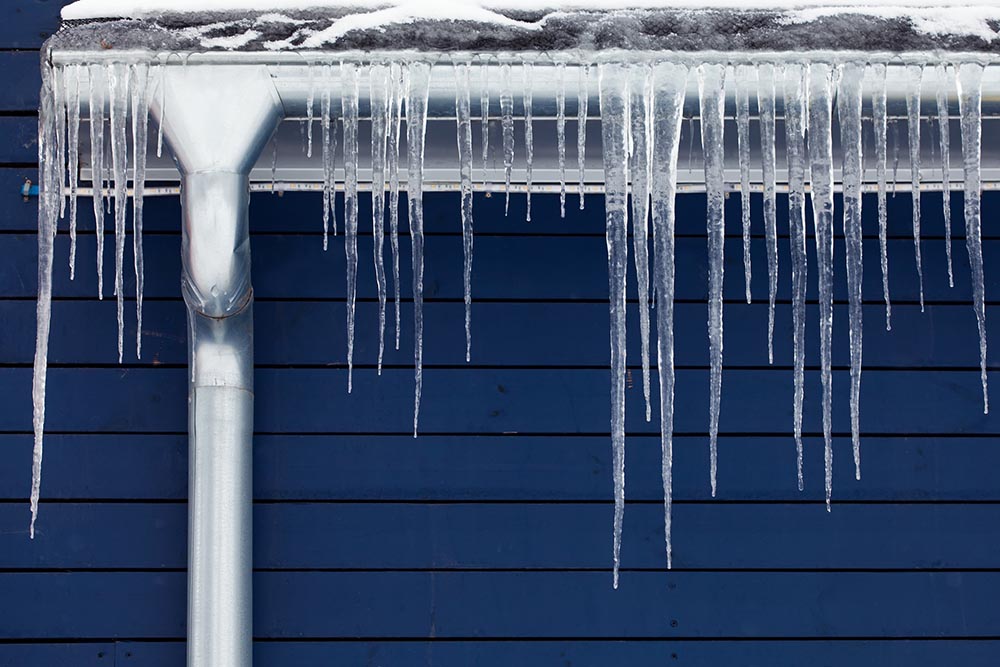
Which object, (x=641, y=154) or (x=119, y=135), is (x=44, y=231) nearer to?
(x=119, y=135)

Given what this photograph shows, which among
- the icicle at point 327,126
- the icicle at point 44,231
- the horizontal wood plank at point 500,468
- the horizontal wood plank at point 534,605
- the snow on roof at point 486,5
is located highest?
the snow on roof at point 486,5

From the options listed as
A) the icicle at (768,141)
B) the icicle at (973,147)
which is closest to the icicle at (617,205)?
the icicle at (768,141)

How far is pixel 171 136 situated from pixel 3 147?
82 cm

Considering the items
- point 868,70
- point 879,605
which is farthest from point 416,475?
point 868,70

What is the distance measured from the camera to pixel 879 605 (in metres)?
2.79

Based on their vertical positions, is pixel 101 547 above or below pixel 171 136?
below

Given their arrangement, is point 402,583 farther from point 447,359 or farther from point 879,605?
point 879,605

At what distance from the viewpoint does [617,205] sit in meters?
2.35

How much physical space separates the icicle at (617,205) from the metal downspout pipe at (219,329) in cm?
72

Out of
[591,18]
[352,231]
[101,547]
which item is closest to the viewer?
[591,18]

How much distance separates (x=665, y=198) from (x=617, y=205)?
11 cm

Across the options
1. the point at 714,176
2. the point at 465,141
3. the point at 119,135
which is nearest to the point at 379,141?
the point at 465,141

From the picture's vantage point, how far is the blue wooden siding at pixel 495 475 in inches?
108

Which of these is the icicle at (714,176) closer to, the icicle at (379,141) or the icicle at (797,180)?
the icicle at (797,180)
